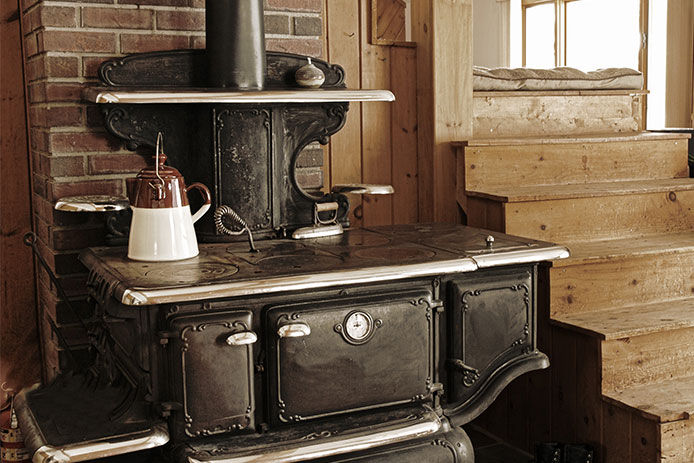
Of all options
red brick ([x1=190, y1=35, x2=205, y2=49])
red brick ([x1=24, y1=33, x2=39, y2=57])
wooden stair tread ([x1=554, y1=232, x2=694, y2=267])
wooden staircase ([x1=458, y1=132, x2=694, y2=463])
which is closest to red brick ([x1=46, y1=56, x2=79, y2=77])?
red brick ([x1=24, y1=33, x2=39, y2=57])

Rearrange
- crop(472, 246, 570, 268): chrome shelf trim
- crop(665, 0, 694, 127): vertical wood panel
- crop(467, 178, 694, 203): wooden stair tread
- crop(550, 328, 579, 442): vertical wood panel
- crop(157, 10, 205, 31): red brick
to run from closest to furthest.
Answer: crop(472, 246, 570, 268): chrome shelf trim → crop(157, 10, 205, 31): red brick → crop(550, 328, 579, 442): vertical wood panel → crop(467, 178, 694, 203): wooden stair tread → crop(665, 0, 694, 127): vertical wood panel

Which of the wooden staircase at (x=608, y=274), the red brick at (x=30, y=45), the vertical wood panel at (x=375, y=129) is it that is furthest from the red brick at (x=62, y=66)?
the wooden staircase at (x=608, y=274)

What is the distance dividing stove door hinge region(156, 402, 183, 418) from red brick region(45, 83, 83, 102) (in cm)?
90

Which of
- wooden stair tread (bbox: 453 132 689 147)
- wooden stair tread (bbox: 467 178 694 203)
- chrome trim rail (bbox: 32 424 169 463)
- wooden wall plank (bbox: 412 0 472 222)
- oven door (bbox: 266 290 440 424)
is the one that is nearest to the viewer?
chrome trim rail (bbox: 32 424 169 463)

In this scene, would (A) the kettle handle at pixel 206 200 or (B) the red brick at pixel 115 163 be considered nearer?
(A) the kettle handle at pixel 206 200

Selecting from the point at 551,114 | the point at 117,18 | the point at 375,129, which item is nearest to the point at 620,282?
the point at 551,114

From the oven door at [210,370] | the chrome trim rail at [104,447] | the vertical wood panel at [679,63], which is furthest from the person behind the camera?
the vertical wood panel at [679,63]

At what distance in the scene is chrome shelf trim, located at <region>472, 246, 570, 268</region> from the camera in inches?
83.9

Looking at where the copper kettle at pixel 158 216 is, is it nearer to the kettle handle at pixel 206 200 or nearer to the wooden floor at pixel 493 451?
the kettle handle at pixel 206 200

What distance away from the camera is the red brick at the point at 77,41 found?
2227mm

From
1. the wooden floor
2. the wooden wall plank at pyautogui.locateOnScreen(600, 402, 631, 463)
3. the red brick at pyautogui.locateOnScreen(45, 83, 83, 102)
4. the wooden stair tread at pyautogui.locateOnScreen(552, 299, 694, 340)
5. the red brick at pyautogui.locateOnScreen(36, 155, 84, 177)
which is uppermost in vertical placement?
the red brick at pyautogui.locateOnScreen(45, 83, 83, 102)

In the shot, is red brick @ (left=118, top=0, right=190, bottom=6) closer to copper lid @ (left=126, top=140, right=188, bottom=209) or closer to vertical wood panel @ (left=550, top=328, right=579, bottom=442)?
copper lid @ (left=126, top=140, right=188, bottom=209)

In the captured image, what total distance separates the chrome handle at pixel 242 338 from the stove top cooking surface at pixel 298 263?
0.09 m

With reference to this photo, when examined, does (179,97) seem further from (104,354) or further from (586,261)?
(586,261)
